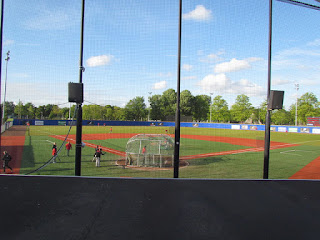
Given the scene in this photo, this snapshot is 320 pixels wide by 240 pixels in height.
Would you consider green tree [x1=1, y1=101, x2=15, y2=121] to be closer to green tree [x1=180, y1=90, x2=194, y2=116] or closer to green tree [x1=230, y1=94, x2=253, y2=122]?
green tree [x1=180, y1=90, x2=194, y2=116]

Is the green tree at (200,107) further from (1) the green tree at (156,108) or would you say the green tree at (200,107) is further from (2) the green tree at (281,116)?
(2) the green tree at (281,116)

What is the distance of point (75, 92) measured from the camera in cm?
564

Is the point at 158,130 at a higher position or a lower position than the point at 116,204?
higher

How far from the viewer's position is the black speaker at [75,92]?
18.4 ft

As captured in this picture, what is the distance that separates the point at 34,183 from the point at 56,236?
2750mm

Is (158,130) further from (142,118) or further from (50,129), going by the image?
(50,129)

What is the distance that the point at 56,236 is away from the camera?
111 inches

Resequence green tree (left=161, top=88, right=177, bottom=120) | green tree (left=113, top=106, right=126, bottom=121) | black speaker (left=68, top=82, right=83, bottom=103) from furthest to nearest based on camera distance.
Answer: green tree (left=113, top=106, right=126, bottom=121)
green tree (left=161, top=88, right=177, bottom=120)
black speaker (left=68, top=82, right=83, bottom=103)

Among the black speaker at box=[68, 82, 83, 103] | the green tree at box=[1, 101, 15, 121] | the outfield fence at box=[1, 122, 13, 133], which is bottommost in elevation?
the outfield fence at box=[1, 122, 13, 133]

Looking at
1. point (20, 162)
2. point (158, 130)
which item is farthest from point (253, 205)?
point (20, 162)

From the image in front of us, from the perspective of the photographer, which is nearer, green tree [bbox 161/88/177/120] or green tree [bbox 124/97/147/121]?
green tree [bbox 161/88/177/120]

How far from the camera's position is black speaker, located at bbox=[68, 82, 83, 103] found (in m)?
5.61

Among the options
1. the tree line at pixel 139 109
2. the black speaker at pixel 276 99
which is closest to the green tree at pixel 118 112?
the tree line at pixel 139 109

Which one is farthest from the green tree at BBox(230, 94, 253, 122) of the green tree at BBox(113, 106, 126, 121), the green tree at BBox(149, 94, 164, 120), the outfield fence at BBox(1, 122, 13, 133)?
the outfield fence at BBox(1, 122, 13, 133)
